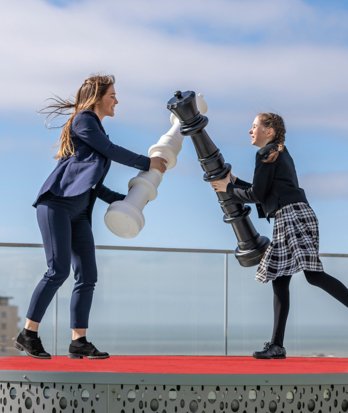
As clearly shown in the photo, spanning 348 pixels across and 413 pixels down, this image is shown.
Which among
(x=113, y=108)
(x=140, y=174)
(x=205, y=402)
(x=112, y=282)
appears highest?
(x=113, y=108)

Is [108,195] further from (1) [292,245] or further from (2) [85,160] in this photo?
(1) [292,245]

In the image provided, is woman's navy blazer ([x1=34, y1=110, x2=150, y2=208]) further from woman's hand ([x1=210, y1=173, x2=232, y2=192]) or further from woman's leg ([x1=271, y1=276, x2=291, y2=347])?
woman's leg ([x1=271, y1=276, x2=291, y2=347])

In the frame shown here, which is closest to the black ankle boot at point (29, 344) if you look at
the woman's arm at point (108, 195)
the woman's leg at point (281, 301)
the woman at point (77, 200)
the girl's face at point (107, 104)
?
the woman at point (77, 200)

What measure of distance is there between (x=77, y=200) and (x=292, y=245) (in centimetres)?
135

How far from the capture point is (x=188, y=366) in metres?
5.23

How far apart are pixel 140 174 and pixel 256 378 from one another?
1.77m

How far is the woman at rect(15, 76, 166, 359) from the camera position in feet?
17.9

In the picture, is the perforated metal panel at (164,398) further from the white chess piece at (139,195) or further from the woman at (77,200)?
the white chess piece at (139,195)

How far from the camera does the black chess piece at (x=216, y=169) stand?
5941 millimetres

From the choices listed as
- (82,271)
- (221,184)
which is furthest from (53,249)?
(221,184)

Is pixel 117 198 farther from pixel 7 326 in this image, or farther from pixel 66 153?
pixel 7 326

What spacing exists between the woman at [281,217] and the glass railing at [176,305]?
77.5 inches

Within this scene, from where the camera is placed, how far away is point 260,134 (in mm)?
6012

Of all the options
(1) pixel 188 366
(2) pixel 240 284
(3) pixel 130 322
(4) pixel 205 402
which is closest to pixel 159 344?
(3) pixel 130 322
